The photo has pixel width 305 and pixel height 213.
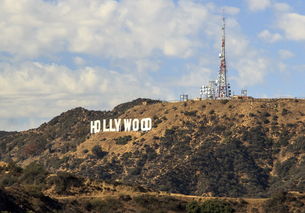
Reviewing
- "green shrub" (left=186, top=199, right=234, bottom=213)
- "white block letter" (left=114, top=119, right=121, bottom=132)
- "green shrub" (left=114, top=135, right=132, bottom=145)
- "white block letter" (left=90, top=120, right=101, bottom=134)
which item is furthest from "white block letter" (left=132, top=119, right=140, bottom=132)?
"green shrub" (left=186, top=199, right=234, bottom=213)

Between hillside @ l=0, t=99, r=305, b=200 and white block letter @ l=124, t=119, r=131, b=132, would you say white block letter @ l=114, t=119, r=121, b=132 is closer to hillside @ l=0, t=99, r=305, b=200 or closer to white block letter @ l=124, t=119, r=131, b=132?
hillside @ l=0, t=99, r=305, b=200

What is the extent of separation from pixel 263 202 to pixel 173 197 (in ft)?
39.9

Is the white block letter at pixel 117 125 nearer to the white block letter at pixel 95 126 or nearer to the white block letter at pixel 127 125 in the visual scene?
the white block letter at pixel 127 125

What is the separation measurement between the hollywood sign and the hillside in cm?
123

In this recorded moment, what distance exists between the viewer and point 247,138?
169125mm

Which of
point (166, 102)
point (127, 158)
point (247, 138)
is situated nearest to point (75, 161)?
point (127, 158)

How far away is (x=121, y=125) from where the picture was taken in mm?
189250

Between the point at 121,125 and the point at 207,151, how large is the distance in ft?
97.0

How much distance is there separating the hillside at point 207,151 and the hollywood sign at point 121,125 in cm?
123

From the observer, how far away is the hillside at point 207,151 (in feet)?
512

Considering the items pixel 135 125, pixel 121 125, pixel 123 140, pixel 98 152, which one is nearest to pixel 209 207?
pixel 123 140

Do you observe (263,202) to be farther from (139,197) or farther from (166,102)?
(166,102)

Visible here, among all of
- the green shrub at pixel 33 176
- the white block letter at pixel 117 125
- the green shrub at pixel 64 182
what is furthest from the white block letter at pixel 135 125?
the green shrub at pixel 64 182

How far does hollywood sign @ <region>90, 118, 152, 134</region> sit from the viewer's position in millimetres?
181500
